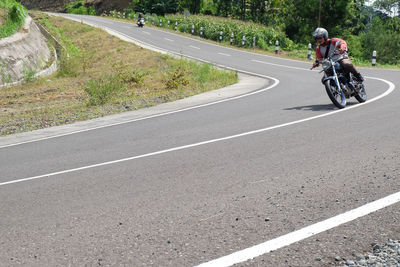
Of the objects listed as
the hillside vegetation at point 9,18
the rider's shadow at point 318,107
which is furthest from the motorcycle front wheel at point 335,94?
the hillside vegetation at point 9,18

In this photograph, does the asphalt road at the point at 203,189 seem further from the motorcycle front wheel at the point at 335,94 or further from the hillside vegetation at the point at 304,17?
the hillside vegetation at the point at 304,17

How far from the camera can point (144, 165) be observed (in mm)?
6742

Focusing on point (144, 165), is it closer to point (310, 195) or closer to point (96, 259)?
point (310, 195)

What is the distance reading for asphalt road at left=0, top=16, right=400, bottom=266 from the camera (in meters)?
3.78

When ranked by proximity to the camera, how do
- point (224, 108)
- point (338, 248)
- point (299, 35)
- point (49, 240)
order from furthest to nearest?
1. point (299, 35)
2. point (224, 108)
3. point (49, 240)
4. point (338, 248)

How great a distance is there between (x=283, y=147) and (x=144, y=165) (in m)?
2.04

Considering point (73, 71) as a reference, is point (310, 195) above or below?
above

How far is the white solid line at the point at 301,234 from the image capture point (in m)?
3.49

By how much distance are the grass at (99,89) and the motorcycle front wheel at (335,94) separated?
5.56 m

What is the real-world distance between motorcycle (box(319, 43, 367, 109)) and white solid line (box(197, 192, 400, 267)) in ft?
19.1

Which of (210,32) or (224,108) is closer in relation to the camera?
(224,108)

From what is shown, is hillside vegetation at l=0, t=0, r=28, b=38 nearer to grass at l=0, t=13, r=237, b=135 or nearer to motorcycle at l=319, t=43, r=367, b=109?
grass at l=0, t=13, r=237, b=135

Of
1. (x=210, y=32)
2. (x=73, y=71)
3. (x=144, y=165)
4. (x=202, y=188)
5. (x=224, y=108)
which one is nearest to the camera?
(x=202, y=188)

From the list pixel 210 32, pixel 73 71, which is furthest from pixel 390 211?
pixel 210 32
